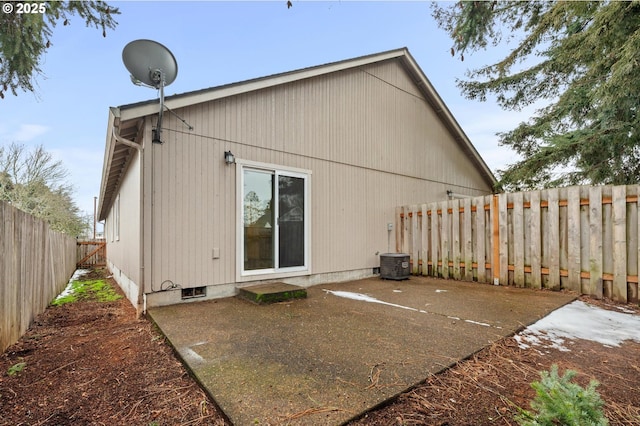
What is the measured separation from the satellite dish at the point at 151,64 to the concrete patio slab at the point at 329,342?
2.82m

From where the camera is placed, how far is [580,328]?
3.08 m

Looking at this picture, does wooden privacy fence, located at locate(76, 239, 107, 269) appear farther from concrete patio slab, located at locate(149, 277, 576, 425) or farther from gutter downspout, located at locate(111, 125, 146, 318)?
concrete patio slab, located at locate(149, 277, 576, 425)

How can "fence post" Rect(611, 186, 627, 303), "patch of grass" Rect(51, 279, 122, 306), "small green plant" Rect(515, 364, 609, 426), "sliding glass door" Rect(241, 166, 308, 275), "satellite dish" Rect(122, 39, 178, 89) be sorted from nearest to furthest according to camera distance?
"small green plant" Rect(515, 364, 609, 426), "satellite dish" Rect(122, 39, 178, 89), "fence post" Rect(611, 186, 627, 303), "sliding glass door" Rect(241, 166, 308, 275), "patch of grass" Rect(51, 279, 122, 306)

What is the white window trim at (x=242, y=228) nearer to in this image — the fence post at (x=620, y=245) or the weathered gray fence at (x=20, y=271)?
the weathered gray fence at (x=20, y=271)

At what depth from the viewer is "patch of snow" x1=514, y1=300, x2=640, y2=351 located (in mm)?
2719

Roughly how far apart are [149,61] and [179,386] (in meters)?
3.99

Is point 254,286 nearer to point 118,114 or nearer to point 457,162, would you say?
point 118,114

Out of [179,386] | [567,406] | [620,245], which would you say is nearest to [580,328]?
[620,245]

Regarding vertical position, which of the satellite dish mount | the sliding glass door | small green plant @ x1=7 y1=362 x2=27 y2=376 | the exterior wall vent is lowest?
small green plant @ x1=7 y1=362 x2=27 y2=376

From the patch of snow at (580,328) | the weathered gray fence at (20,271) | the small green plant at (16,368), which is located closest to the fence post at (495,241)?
the patch of snow at (580,328)

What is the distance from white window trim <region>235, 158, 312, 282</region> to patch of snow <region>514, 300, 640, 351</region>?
139 inches

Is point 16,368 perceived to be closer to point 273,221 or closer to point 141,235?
point 141,235

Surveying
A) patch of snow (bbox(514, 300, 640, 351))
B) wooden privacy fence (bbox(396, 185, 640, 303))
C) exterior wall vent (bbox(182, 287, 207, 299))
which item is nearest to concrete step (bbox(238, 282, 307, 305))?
exterior wall vent (bbox(182, 287, 207, 299))

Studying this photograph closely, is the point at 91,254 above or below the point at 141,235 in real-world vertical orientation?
below
